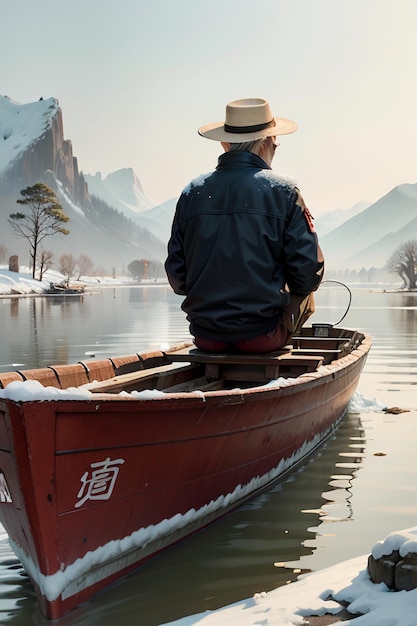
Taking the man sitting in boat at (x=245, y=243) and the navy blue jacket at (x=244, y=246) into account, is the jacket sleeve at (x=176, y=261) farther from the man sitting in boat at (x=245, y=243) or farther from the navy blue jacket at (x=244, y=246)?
the navy blue jacket at (x=244, y=246)

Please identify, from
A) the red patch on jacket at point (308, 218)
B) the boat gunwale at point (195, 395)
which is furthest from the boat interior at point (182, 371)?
the red patch on jacket at point (308, 218)

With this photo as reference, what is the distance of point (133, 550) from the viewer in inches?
159

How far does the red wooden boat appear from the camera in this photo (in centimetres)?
342

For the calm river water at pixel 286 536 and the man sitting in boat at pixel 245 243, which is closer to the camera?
the calm river water at pixel 286 536

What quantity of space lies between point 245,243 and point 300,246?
17.2 inches

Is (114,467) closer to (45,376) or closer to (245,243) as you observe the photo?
(45,376)

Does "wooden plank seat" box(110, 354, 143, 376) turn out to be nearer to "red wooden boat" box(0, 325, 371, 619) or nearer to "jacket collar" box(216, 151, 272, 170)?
"red wooden boat" box(0, 325, 371, 619)

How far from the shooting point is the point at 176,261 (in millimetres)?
5926

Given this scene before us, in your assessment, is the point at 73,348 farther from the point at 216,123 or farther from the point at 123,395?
the point at 123,395

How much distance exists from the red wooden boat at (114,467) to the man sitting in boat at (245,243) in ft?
2.13

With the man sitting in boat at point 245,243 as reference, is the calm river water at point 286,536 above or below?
below

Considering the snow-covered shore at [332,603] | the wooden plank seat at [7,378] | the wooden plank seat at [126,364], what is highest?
the wooden plank seat at [7,378]

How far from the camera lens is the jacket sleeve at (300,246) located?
210 inches

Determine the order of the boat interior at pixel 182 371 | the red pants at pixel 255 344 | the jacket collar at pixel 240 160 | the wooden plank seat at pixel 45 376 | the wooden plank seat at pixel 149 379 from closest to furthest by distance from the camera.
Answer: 1. the wooden plank seat at pixel 45 376
2. the wooden plank seat at pixel 149 379
3. the boat interior at pixel 182 371
4. the jacket collar at pixel 240 160
5. the red pants at pixel 255 344
